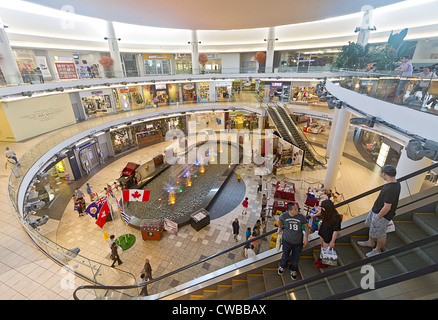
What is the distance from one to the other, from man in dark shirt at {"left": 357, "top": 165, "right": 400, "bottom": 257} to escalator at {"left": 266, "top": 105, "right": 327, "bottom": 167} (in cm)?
1267

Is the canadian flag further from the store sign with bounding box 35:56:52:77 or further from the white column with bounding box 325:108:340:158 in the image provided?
the white column with bounding box 325:108:340:158

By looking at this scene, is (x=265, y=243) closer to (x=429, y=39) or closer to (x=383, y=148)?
(x=383, y=148)

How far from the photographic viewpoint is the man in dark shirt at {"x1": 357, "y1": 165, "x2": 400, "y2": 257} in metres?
3.48

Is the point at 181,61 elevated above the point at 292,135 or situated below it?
above

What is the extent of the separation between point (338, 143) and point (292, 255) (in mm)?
9414

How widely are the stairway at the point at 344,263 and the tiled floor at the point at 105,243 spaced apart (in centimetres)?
243

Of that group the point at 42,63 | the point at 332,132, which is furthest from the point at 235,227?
the point at 42,63

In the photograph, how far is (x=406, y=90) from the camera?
5527 mm

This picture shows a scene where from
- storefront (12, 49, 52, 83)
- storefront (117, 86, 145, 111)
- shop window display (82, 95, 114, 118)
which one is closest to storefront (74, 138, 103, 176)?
shop window display (82, 95, 114, 118)

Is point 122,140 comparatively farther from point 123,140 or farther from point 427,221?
point 427,221

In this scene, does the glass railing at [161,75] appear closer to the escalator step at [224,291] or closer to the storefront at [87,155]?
the storefront at [87,155]

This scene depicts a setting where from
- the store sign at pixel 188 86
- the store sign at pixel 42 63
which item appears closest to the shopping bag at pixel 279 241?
the store sign at pixel 42 63

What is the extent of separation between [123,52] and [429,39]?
25.1 m

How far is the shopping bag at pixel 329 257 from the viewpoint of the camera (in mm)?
3892
